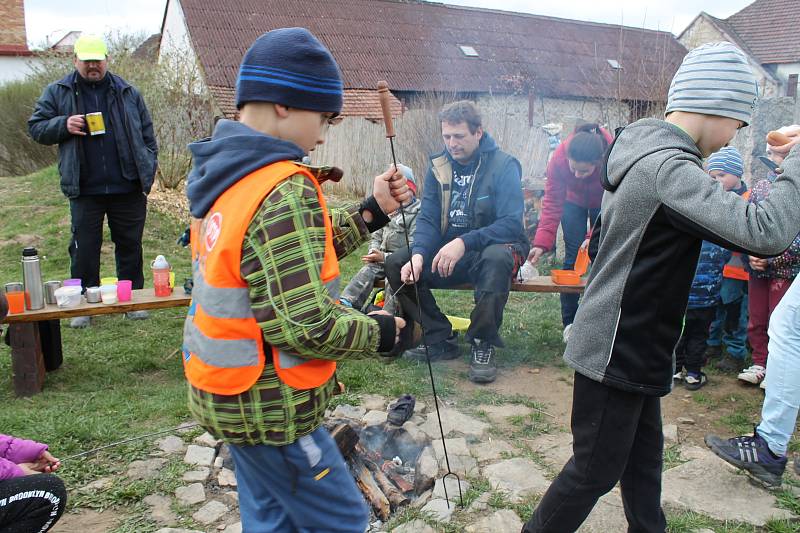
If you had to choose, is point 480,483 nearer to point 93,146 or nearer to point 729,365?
point 729,365

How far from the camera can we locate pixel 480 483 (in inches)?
126

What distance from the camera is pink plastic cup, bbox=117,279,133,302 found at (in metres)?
4.71

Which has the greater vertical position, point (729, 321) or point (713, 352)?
point (729, 321)

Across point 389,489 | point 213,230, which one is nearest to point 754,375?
point 389,489

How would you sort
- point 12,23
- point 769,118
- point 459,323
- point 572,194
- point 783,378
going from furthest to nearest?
point 12,23 → point 769,118 → point 572,194 → point 459,323 → point 783,378

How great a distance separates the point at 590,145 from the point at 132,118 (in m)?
3.91

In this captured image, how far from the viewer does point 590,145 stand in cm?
527

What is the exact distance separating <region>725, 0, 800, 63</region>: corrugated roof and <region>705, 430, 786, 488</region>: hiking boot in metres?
22.1

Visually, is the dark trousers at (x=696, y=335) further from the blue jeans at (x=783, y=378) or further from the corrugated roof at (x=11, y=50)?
the corrugated roof at (x=11, y=50)

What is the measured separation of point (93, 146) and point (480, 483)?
4.34m

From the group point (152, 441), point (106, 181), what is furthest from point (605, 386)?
point (106, 181)

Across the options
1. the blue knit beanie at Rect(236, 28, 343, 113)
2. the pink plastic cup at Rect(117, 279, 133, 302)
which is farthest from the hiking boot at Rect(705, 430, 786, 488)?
the pink plastic cup at Rect(117, 279, 133, 302)

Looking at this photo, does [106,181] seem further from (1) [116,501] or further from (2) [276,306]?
(2) [276,306]

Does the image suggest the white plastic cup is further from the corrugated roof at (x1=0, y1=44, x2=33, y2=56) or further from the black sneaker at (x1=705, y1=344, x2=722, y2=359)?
the corrugated roof at (x1=0, y1=44, x2=33, y2=56)
